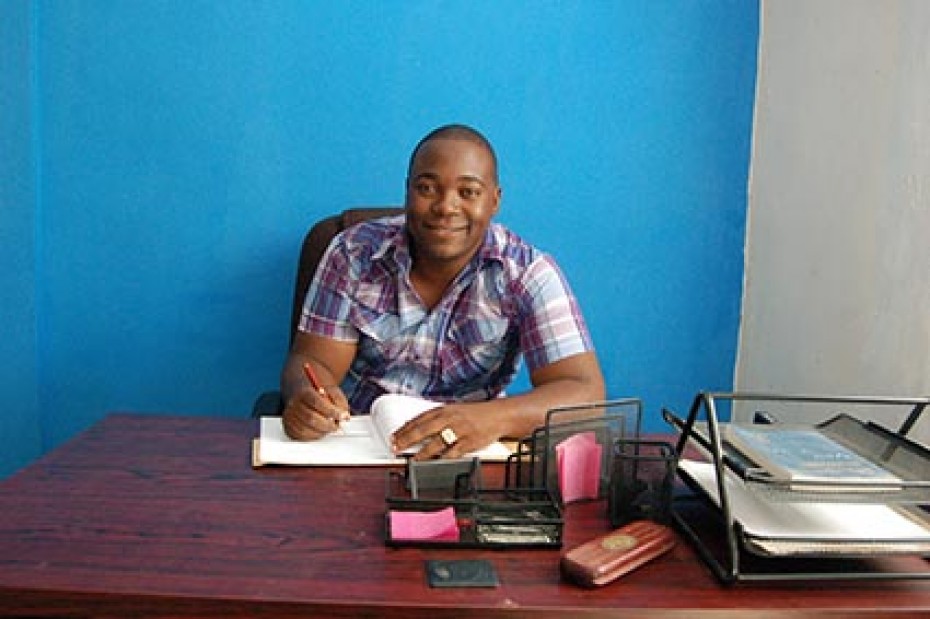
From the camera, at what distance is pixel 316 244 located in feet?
6.75

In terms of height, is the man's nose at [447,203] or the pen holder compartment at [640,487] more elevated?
the man's nose at [447,203]

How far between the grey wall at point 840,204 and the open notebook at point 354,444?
0.81 m

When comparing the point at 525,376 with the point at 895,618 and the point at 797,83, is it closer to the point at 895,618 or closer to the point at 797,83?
the point at 797,83

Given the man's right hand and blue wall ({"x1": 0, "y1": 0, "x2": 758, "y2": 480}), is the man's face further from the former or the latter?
blue wall ({"x1": 0, "y1": 0, "x2": 758, "y2": 480})

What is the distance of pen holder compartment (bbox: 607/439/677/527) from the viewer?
3.70 ft

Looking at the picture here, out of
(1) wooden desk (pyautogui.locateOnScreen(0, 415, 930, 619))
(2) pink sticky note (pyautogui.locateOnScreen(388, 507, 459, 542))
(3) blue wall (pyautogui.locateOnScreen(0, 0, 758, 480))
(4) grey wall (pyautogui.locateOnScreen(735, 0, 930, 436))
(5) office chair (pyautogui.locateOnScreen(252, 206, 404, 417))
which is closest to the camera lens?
(1) wooden desk (pyautogui.locateOnScreen(0, 415, 930, 619))

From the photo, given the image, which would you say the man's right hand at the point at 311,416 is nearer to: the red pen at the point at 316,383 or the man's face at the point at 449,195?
the red pen at the point at 316,383

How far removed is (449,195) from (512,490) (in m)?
0.70

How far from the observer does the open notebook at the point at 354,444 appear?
4.29ft

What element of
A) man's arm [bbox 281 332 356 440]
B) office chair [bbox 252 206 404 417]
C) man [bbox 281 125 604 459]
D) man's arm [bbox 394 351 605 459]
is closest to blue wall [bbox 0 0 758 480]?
office chair [bbox 252 206 404 417]

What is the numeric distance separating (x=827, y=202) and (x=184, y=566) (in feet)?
5.10

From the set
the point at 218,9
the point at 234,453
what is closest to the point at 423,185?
the point at 234,453

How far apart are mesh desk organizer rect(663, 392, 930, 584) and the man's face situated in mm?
659

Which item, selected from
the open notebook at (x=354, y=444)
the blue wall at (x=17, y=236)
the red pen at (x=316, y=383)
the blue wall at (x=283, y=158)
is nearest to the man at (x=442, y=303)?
the red pen at (x=316, y=383)
